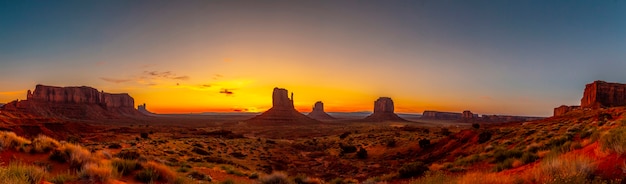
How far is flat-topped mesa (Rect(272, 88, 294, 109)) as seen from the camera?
177m

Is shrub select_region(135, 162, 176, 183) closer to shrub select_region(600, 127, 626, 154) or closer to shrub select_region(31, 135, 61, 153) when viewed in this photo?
shrub select_region(31, 135, 61, 153)

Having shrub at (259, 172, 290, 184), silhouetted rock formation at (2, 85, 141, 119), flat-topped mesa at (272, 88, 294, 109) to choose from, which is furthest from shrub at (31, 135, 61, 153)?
flat-topped mesa at (272, 88, 294, 109)

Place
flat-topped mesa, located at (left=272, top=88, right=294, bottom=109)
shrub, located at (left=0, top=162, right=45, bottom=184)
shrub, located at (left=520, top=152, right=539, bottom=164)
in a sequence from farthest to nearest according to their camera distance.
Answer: flat-topped mesa, located at (left=272, top=88, right=294, bottom=109) < shrub, located at (left=520, top=152, right=539, bottom=164) < shrub, located at (left=0, top=162, right=45, bottom=184)

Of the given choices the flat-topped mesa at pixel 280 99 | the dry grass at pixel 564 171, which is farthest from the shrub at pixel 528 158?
the flat-topped mesa at pixel 280 99

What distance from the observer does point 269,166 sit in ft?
94.1

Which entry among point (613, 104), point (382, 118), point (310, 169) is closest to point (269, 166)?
point (310, 169)

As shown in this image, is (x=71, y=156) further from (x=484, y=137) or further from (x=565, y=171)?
(x=484, y=137)

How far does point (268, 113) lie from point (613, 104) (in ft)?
443

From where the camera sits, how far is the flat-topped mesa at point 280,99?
582 ft

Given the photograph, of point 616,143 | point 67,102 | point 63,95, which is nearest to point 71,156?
point 616,143

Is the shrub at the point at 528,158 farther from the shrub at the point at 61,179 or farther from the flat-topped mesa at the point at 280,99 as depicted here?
the flat-topped mesa at the point at 280,99

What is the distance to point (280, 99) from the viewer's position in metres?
179

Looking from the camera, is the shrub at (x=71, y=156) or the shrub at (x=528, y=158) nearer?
the shrub at (x=71, y=156)

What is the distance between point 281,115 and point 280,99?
18.0 metres
